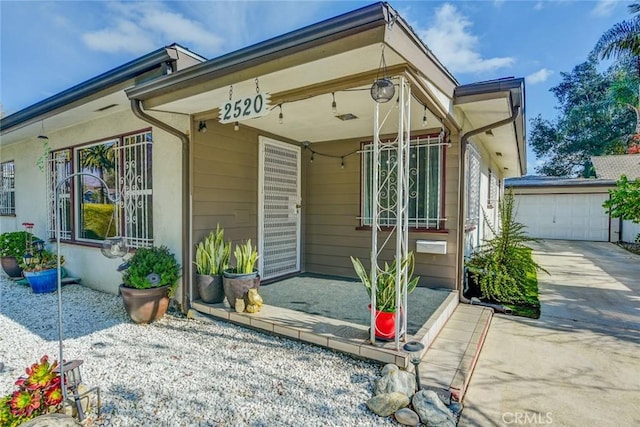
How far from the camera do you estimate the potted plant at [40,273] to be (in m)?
5.21

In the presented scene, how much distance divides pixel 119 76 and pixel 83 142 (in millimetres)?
2280

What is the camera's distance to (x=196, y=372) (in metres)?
2.70

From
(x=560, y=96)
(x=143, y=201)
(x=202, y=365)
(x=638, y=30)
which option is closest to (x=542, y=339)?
(x=202, y=365)

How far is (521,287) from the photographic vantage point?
4.88 m

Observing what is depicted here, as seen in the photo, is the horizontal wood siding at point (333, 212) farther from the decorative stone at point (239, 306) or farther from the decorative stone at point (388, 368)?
the decorative stone at point (388, 368)

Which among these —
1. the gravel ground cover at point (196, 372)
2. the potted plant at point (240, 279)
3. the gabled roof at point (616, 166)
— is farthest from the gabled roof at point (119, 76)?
the gabled roof at point (616, 166)

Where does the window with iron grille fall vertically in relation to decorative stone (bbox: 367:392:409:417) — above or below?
above

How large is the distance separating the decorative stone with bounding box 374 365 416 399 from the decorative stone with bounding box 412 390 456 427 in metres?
0.07

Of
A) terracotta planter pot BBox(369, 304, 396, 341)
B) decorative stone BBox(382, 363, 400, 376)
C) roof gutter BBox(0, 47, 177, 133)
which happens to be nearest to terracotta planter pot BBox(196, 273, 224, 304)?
terracotta planter pot BBox(369, 304, 396, 341)

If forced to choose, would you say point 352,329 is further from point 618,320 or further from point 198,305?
point 618,320

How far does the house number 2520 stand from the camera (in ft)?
9.70

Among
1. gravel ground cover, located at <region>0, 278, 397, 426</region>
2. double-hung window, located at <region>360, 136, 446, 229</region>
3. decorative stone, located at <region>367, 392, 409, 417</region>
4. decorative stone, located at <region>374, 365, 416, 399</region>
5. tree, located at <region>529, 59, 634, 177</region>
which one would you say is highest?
tree, located at <region>529, 59, 634, 177</region>

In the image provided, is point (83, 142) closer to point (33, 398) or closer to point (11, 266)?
point (11, 266)

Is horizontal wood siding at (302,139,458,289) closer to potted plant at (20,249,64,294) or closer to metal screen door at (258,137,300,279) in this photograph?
metal screen door at (258,137,300,279)
